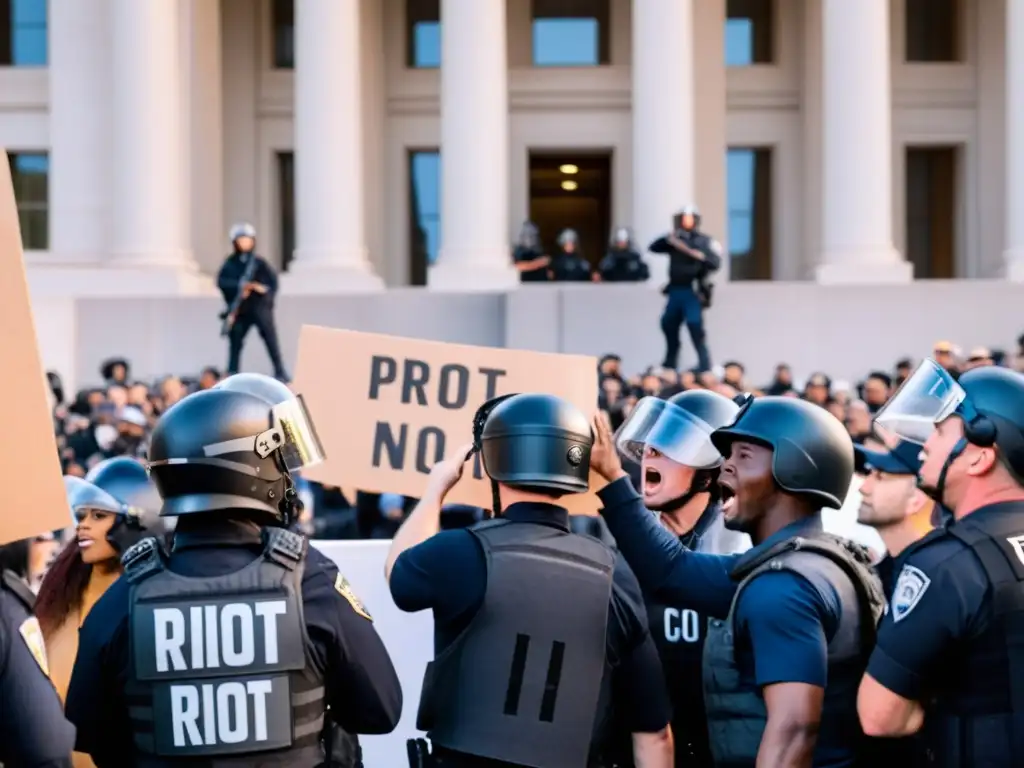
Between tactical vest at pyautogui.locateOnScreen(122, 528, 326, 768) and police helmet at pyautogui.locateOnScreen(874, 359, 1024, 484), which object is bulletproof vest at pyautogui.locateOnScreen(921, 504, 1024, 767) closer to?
police helmet at pyautogui.locateOnScreen(874, 359, 1024, 484)

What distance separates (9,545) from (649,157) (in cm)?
2210

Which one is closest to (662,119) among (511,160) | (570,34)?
(511,160)

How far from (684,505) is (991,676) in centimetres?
163

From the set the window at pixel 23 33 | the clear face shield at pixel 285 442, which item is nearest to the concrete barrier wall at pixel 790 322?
the window at pixel 23 33

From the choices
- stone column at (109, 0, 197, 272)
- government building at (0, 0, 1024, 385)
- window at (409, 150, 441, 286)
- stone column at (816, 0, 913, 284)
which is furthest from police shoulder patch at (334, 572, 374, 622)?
window at (409, 150, 441, 286)

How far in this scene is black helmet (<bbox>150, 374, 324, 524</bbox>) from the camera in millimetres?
3387

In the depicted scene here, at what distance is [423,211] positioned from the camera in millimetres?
31359

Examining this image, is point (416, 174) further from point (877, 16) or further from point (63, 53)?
point (877, 16)

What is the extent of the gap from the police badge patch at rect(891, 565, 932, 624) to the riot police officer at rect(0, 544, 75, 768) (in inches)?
72.7

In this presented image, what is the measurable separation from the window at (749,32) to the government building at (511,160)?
5 cm

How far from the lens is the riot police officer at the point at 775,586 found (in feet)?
11.6

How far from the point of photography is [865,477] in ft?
19.0

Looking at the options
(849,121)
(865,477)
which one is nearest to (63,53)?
(849,121)

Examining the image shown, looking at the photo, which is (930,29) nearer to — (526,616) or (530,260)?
(530,260)
